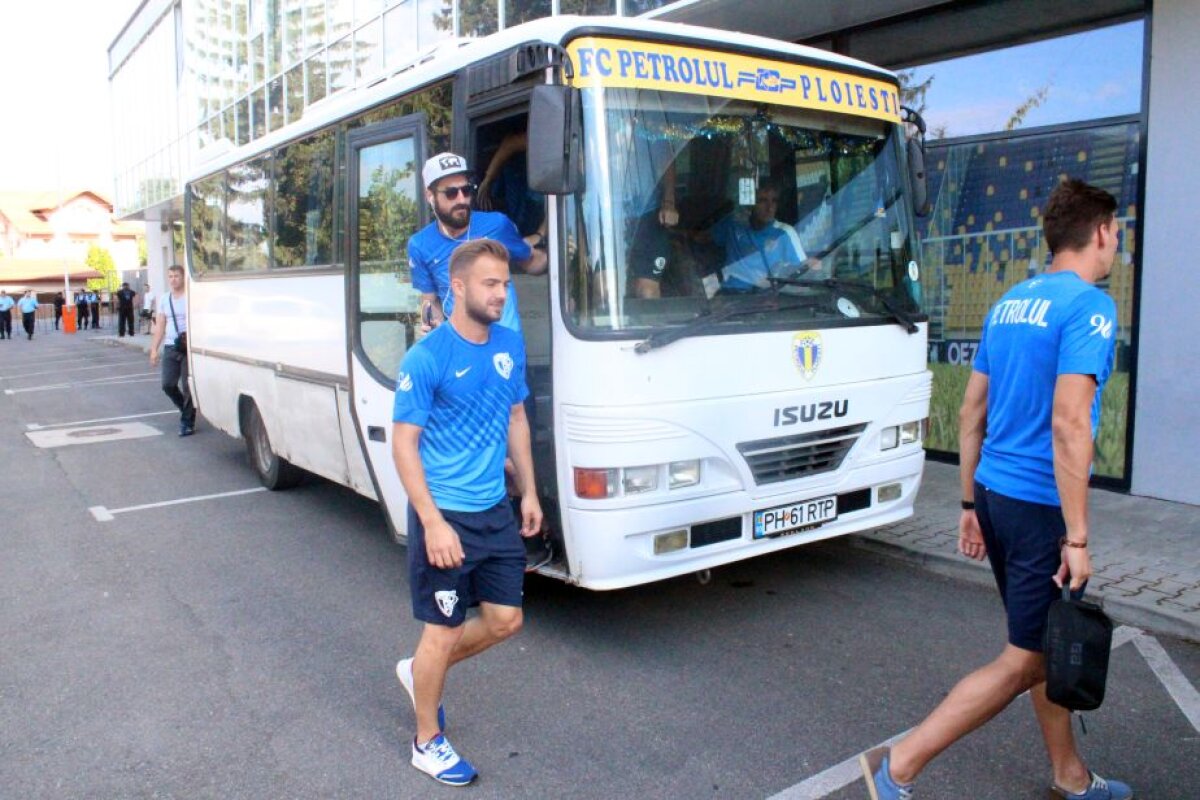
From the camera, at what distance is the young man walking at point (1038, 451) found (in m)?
2.84

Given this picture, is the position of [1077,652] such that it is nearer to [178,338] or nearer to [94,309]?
[178,338]

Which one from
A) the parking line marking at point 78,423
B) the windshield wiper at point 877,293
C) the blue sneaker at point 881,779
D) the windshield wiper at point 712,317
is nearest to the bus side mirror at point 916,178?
the windshield wiper at point 877,293

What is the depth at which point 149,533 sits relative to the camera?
24.0 ft

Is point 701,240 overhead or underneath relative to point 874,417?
overhead

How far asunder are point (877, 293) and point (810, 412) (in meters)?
0.82

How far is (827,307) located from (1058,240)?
2007mm

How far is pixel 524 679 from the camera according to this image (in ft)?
15.0

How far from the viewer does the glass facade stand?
13.3 m

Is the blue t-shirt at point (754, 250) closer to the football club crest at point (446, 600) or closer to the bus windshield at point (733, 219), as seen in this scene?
the bus windshield at point (733, 219)

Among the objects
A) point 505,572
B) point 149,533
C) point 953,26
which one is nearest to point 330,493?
point 149,533

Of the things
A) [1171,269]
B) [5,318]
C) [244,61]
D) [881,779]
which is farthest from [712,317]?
[5,318]

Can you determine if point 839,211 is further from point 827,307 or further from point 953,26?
point 953,26

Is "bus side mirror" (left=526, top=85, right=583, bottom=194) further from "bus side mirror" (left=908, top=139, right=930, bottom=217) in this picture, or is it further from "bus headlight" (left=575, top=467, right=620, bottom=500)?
"bus side mirror" (left=908, top=139, right=930, bottom=217)

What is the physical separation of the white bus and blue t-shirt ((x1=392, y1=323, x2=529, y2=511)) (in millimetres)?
828
